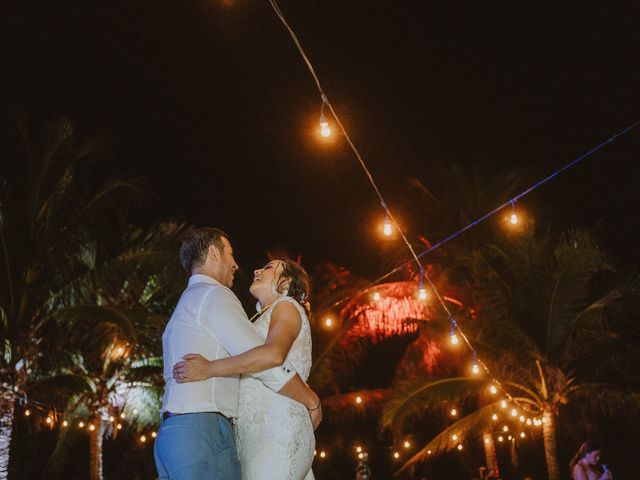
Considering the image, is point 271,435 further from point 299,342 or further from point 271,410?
point 299,342

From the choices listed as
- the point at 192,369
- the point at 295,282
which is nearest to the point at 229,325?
the point at 192,369

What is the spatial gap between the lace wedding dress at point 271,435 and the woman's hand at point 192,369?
390mm

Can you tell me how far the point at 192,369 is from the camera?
122 inches

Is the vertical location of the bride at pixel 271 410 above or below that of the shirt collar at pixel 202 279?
below

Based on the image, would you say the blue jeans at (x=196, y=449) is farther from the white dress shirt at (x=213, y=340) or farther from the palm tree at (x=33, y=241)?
the palm tree at (x=33, y=241)

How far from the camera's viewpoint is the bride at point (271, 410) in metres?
3.12

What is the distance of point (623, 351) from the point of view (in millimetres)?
15805

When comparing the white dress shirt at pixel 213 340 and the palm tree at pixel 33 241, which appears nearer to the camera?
the white dress shirt at pixel 213 340

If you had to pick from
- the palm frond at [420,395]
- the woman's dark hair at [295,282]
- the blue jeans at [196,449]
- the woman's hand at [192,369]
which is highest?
the palm frond at [420,395]

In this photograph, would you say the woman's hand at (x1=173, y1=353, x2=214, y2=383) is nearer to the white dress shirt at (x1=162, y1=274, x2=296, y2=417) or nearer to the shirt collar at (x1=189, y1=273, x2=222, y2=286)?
the white dress shirt at (x1=162, y1=274, x2=296, y2=417)

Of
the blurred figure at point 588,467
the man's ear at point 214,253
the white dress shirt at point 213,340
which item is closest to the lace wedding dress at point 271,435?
the white dress shirt at point 213,340

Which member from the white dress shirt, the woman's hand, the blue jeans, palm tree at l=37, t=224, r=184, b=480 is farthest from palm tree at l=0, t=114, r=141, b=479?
the blue jeans

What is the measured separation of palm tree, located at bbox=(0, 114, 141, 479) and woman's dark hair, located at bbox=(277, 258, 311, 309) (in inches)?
369

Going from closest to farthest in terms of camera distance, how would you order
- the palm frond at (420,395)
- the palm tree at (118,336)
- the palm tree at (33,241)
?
the palm tree at (118,336), the palm tree at (33,241), the palm frond at (420,395)
